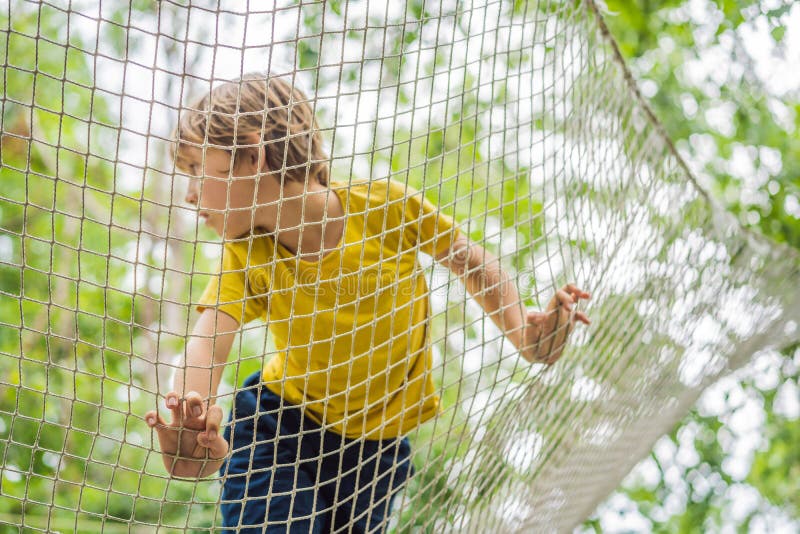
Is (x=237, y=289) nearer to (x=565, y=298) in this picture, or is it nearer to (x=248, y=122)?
(x=248, y=122)

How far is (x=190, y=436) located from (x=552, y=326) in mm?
402

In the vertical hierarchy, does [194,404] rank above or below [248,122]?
below

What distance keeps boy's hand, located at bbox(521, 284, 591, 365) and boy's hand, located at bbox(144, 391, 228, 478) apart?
1.13 ft

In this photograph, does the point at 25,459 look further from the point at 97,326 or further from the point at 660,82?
the point at 660,82

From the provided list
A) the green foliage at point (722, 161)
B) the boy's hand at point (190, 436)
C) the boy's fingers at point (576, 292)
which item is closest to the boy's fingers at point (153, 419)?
the boy's hand at point (190, 436)

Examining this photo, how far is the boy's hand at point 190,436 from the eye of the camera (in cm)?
69

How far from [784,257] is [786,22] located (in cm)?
50

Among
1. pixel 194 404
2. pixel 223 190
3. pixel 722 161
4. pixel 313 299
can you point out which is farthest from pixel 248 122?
pixel 722 161

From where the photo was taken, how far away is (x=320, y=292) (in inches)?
35.8

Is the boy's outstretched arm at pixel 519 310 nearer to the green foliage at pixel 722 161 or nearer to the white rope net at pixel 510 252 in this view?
the white rope net at pixel 510 252

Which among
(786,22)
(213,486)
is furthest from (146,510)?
(786,22)

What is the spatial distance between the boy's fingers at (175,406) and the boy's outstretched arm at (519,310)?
31cm

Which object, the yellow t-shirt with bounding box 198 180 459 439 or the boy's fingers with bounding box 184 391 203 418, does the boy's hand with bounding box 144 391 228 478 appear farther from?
the yellow t-shirt with bounding box 198 180 459 439

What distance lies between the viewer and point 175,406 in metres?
0.69
